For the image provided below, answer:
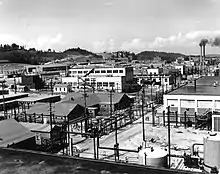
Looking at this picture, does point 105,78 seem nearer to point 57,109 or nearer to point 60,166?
point 57,109

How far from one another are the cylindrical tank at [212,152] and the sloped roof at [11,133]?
192 inches

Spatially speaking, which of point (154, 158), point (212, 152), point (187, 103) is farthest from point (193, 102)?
point (154, 158)

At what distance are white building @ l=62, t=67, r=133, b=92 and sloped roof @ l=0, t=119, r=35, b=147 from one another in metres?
13.7

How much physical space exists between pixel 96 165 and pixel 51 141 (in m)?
6.58

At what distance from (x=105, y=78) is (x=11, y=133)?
1611 cm

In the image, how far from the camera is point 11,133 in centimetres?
773

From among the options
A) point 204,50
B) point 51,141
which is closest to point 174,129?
point 51,141

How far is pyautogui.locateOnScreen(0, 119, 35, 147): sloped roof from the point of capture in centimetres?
738

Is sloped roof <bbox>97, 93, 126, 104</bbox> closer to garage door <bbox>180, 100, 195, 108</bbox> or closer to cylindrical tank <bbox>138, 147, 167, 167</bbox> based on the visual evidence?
garage door <bbox>180, 100, 195, 108</bbox>

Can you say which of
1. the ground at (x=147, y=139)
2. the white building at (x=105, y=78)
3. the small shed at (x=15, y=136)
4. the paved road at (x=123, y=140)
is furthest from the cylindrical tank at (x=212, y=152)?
the white building at (x=105, y=78)

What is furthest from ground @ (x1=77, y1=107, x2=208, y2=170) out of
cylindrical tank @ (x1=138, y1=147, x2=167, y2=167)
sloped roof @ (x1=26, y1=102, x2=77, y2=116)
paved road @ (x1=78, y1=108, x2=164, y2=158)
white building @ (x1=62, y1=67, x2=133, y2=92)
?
white building @ (x1=62, y1=67, x2=133, y2=92)

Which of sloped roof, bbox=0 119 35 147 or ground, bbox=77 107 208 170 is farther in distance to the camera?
ground, bbox=77 107 208 170

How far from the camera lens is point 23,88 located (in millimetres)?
24281

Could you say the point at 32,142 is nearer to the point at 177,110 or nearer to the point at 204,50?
the point at 177,110
